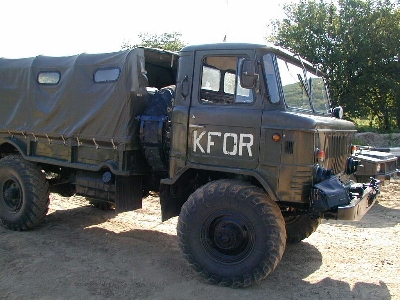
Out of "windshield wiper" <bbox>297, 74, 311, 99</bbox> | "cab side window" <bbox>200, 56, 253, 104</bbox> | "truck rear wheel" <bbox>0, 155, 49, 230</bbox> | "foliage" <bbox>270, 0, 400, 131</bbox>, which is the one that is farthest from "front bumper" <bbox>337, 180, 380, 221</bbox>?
"foliage" <bbox>270, 0, 400, 131</bbox>

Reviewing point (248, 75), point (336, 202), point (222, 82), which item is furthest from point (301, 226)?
point (248, 75)

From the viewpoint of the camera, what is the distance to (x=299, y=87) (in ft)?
17.6

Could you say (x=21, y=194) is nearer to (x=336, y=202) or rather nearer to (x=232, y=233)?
(x=232, y=233)

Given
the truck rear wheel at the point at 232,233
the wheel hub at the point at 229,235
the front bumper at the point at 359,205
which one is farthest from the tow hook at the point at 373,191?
the wheel hub at the point at 229,235

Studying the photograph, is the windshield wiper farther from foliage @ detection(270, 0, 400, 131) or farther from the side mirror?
foliage @ detection(270, 0, 400, 131)

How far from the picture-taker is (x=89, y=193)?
22.0 ft

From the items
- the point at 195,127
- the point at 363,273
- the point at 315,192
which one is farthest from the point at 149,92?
the point at 363,273

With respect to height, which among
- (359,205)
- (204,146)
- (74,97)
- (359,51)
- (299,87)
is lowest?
(359,205)

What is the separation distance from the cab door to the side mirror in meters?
0.13

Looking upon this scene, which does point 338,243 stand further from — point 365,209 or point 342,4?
point 342,4

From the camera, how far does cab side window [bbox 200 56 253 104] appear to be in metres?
5.04

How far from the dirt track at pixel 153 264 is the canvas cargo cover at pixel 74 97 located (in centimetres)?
157

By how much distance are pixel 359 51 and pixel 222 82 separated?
15.1m

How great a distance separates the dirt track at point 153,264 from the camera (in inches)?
189
